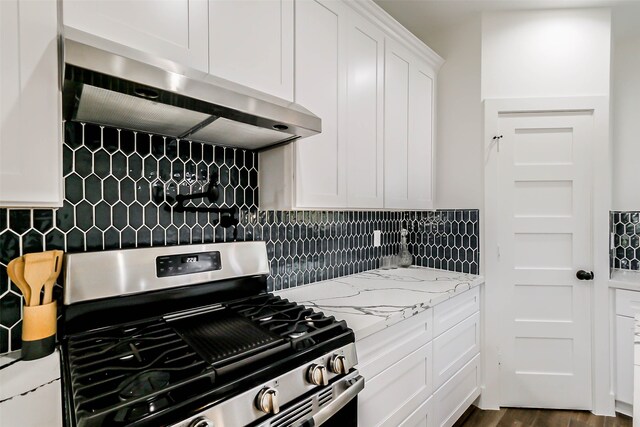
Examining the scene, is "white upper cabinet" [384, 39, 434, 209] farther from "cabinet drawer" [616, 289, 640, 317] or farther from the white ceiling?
"cabinet drawer" [616, 289, 640, 317]

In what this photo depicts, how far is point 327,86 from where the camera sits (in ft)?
5.16

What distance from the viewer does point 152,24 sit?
3.32 ft

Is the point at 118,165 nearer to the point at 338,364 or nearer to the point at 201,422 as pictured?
the point at 201,422

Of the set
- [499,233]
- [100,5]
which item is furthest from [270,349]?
[499,233]

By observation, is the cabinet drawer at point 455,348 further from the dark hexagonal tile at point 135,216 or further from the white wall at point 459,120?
the dark hexagonal tile at point 135,216

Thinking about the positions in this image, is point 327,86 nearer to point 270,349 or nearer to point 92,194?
point 92,194

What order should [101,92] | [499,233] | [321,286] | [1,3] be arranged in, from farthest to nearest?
[499,233]
[321,286]
[101,92]
[1,3]

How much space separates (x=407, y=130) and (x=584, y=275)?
5.08ft

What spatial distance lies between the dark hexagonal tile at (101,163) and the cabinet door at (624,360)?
3.07 metres

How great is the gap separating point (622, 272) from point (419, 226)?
59.2 inches

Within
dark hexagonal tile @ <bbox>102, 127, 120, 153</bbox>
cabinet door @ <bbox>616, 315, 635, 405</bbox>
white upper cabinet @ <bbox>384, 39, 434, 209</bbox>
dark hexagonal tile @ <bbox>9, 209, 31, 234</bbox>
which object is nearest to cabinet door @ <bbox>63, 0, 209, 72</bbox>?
dark hexagonal tile @ <bbox>102, 127, 120, 153</bbox>

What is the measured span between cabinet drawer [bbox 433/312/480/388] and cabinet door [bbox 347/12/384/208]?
0.88m

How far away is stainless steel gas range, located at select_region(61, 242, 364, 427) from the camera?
76 cm

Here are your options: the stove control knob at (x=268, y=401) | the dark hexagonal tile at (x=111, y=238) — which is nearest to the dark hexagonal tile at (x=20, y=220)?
the dark hexagonal tile at (x=111, y=238)
